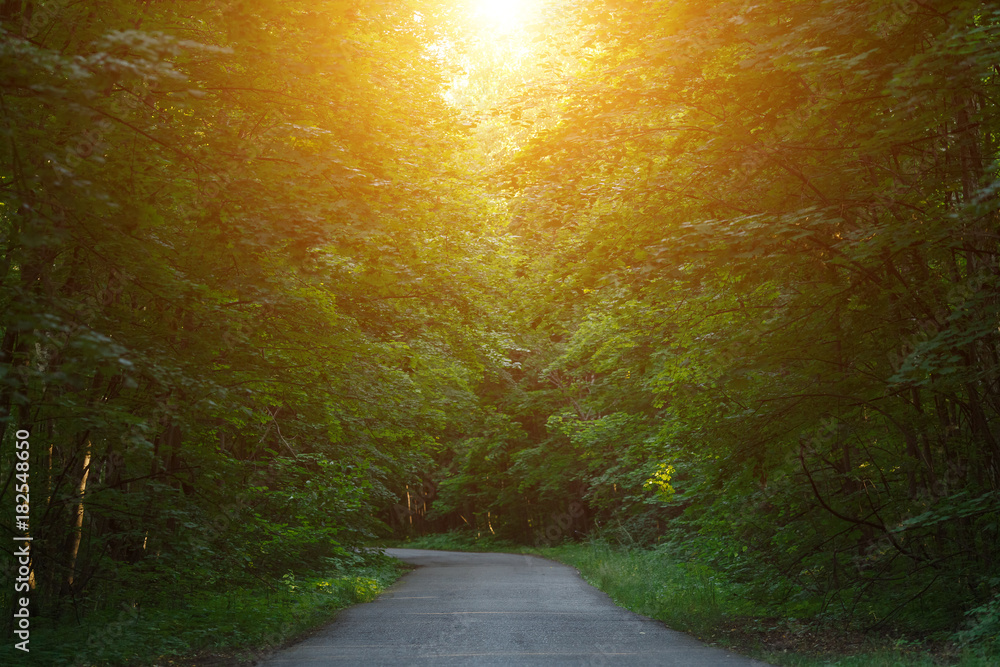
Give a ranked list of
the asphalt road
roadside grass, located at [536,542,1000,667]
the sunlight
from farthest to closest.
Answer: the sunlight, the asphalt road, roadside grass, located at [536,542,1000,667]

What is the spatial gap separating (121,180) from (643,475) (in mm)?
18875

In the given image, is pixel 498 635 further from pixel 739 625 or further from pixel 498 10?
pixel 498 10

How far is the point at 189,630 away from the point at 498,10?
39.9 ft

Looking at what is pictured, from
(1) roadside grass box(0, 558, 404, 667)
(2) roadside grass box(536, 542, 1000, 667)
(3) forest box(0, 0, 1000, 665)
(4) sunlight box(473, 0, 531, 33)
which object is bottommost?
(2) roadside grass box(536, 542, 1000, 667)

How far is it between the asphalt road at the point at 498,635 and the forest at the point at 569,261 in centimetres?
175

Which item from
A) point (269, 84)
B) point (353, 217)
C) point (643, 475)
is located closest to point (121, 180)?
point (269, 84)

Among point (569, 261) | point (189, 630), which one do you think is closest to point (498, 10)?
point (569, 261)

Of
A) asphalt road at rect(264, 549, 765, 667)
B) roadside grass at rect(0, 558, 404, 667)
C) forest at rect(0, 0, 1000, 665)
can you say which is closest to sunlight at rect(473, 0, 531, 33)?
forest at rect(0, 0, 1000, 665)

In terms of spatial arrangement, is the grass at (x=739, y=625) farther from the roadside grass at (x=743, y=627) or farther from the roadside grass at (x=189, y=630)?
the roadside grass at (x=189, y=630)

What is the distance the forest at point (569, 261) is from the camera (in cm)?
733

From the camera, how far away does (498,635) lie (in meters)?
10.4

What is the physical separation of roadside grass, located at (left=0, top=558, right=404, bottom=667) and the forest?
92 millimetres

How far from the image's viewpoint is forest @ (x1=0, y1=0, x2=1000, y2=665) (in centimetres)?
733

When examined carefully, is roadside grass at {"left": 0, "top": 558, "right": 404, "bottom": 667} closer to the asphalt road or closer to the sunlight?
the asphalt road
